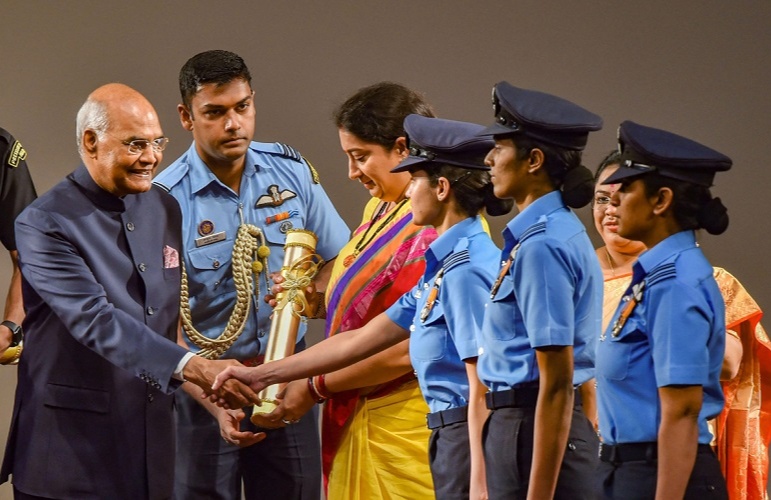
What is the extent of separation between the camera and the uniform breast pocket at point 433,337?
8.45 ft

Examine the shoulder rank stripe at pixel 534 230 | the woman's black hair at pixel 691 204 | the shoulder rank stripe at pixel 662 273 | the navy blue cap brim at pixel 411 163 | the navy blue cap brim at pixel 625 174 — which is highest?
the navy blue cap brim at pixel 411 163

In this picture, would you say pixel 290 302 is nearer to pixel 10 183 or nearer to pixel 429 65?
pixel 10 183

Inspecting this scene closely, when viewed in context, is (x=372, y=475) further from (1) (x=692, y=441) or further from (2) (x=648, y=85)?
(2) (x=648, y=85)

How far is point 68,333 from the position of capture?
2.82 meters

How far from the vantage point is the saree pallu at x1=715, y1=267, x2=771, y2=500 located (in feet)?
11.0

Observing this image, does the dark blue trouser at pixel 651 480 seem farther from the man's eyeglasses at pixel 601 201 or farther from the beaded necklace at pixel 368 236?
the man's eyeglasses at pixel 601 201

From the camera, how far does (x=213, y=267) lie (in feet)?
11.1

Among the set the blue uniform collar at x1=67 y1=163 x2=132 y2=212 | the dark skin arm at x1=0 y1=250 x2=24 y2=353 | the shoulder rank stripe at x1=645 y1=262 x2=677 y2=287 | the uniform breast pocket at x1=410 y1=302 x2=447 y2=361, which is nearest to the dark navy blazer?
the blue uniform collar at x1=67 y1=163 x2=132 y2=212

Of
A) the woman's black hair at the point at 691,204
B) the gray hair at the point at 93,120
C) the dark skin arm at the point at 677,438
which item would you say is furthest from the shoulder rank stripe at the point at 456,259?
the gray hair at the point at 93,120

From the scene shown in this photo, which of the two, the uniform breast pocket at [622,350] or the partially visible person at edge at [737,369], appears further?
the partially visible person at edge at [737,369]

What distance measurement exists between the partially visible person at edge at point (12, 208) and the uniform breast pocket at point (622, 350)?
2.14 metres

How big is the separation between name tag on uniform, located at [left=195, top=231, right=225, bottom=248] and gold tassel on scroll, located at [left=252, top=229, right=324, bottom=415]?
211 millimetres

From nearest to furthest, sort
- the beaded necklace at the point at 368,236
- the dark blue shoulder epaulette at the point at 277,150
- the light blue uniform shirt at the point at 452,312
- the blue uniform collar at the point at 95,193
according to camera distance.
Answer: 1. the light blue uniform shirt at the point at 452,312
2. the blue uniform collar at the point at 95,193
3. the beaded necklace at the point at 368,236
4. the dark blue shoulder epaulette at the point at 277,150

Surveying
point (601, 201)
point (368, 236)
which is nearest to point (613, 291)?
point (601, 201)
